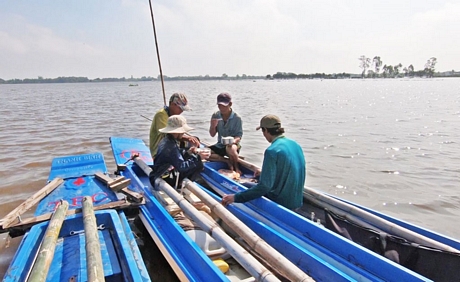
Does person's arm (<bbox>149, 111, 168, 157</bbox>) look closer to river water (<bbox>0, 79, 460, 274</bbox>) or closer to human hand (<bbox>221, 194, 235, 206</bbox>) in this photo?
human hand (<bbox>221, 194, 235, 206</bbox>)

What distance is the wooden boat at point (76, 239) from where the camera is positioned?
291 cm

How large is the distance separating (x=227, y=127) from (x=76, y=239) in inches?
144

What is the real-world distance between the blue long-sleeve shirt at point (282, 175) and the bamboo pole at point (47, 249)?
1.96 meters

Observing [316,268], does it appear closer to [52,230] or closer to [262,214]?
[262,214]

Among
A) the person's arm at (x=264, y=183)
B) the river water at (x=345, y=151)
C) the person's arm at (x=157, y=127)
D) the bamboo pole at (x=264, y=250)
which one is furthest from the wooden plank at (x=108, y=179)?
the person's arm at (x=264, y=183)

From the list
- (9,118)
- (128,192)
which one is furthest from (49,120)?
(128,192)

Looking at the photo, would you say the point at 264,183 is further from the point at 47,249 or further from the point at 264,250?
the point at 47,249

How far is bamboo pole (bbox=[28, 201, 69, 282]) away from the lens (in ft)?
8.57

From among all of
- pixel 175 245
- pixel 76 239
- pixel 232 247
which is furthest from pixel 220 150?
pixel 232 247

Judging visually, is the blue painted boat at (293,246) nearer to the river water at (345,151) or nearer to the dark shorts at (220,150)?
the dark shorts at (220,150)

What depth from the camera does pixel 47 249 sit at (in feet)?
9.77

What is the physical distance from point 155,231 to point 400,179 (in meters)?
6.84

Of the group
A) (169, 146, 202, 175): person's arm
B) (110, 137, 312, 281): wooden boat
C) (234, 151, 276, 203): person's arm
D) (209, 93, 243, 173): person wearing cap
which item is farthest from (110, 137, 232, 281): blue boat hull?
Answer: (209, 93, 243, 173): person wearing cap

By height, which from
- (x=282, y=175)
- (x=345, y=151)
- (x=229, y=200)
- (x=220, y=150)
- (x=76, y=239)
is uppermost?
(x=282, y=175)
